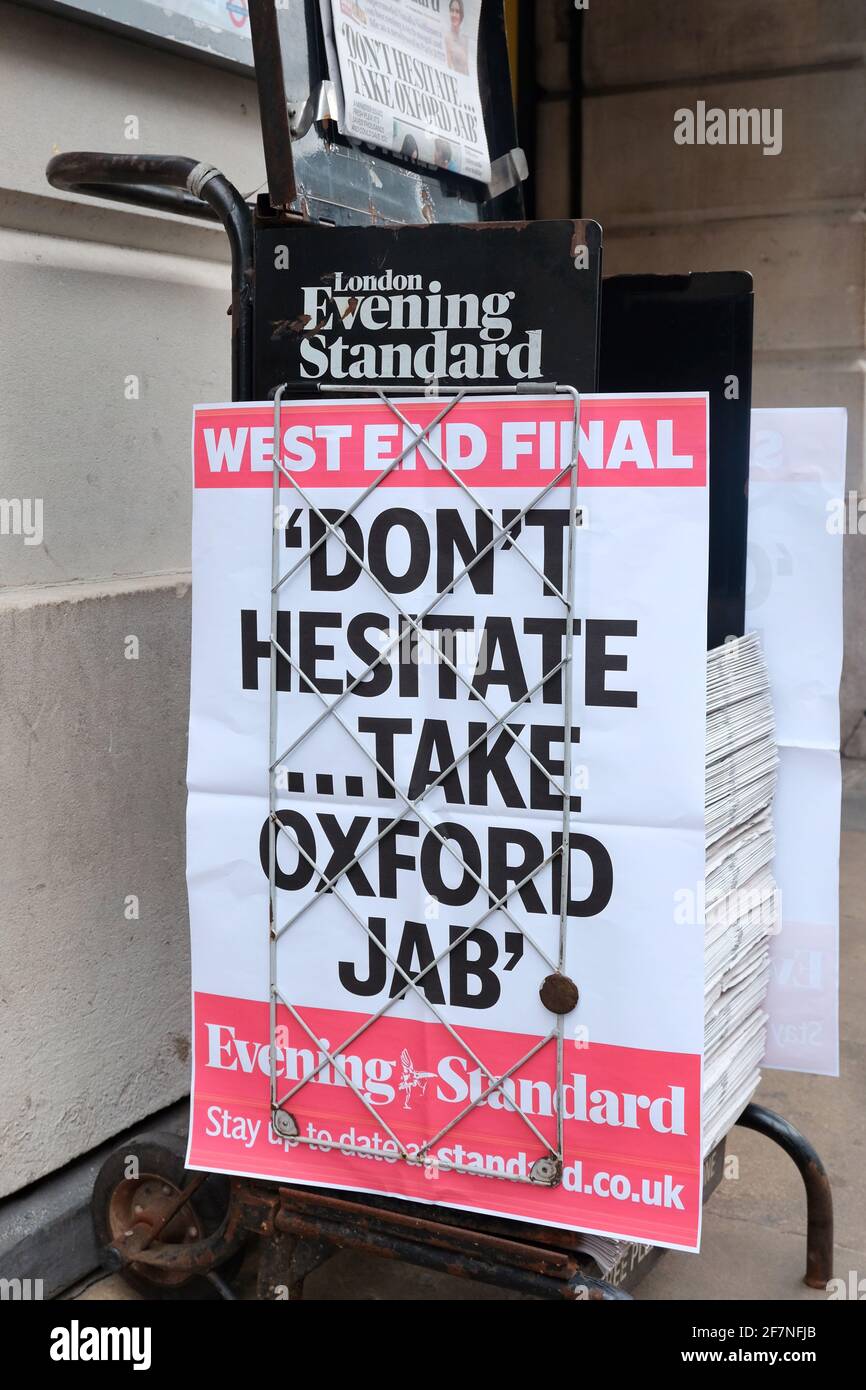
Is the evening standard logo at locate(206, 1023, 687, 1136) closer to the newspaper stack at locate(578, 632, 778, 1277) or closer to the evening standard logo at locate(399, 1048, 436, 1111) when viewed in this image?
the evening standard logo at locate(399, 1048, 436, 1111)

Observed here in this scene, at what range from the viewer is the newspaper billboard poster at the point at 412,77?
1.81 m

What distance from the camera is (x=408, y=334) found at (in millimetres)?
1627

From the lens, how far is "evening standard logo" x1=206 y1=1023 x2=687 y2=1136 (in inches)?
61.0

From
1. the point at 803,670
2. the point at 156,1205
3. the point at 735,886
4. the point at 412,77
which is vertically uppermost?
the point at 412,77

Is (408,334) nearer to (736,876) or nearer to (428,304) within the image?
(428,304)

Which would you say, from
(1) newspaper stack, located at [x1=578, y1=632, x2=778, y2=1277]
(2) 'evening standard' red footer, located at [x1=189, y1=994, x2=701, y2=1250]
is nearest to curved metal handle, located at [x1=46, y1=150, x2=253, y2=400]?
(1) newspaper stack, located at [x1=578, y1=632, x2=778, y2=1277]

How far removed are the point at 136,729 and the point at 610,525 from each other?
3.72 feet

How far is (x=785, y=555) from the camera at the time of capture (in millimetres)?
2033

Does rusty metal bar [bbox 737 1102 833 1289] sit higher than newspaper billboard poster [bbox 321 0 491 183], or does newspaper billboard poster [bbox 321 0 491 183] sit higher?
newspaper billboard poster [bbox 321 0 491 183]

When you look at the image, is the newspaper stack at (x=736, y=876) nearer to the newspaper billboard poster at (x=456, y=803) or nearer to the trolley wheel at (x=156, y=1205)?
the newspaper billboard poster at (x=456, y=803)

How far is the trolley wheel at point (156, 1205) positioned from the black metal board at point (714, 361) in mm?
1125

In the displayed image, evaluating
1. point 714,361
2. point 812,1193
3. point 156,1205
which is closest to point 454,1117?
point 156,1205
